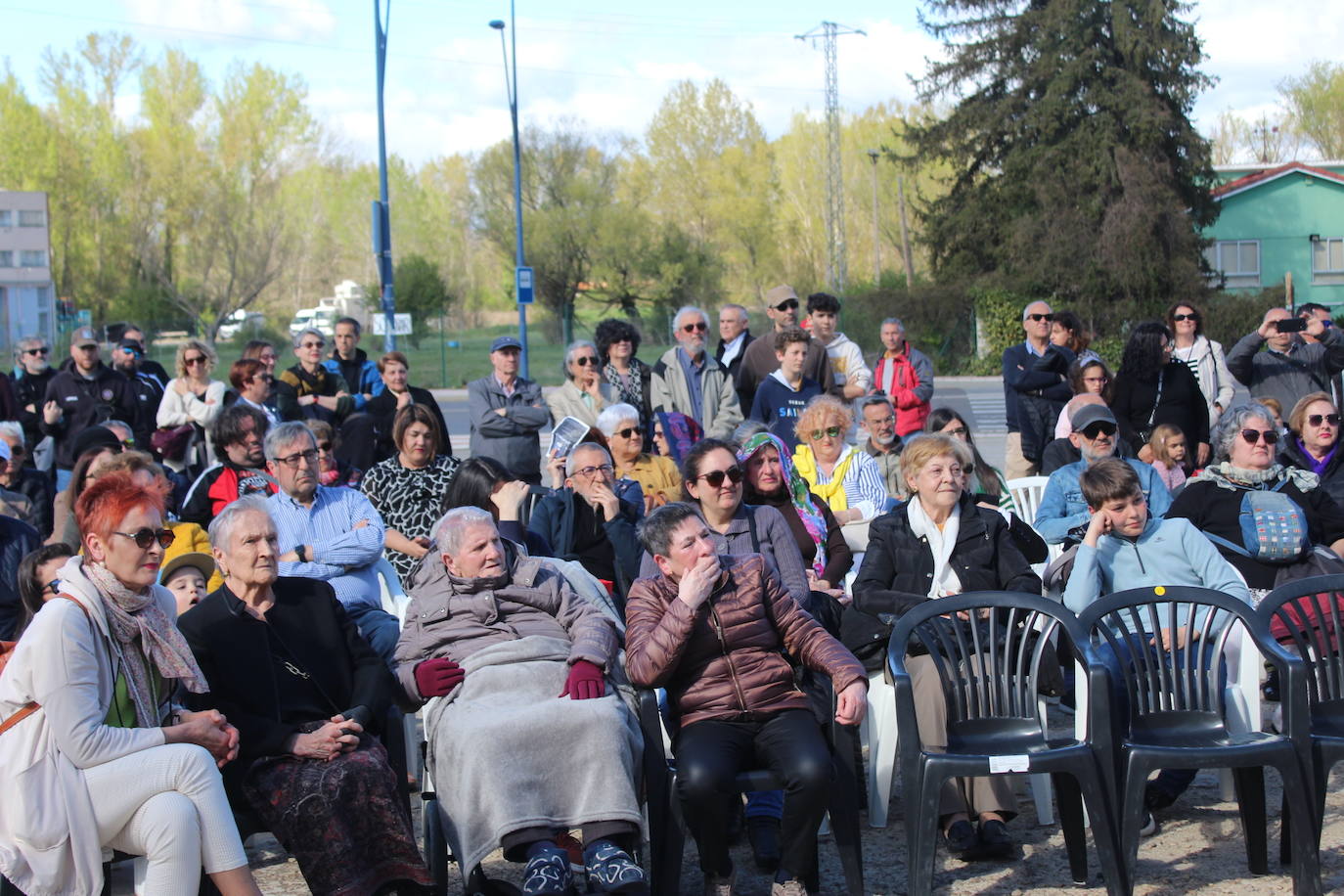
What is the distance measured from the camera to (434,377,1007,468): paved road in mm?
16531

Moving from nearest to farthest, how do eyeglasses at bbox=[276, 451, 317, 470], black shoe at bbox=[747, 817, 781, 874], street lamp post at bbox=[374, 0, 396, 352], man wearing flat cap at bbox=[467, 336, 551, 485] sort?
black shoe at bbox=[747, 817, 781, 874] < eyeglasses at bbox=[276, 451, 317, 470] < man wearing flat cap at bbox=[467, 336, 551, 485] < street lamp post at bbox=[374, 0, 396, 352]

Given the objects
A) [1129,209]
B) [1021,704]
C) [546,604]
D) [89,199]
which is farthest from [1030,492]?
[89,199]

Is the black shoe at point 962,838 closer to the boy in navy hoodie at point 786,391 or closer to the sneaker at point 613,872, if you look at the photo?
the sneaker at point 613,872

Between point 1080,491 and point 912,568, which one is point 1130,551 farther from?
point 1080,491

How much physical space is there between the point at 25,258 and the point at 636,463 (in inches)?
1648

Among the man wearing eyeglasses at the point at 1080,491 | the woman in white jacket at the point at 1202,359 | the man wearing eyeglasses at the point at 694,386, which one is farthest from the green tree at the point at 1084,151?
the man wearing eyeglasses at the point at 1080,491

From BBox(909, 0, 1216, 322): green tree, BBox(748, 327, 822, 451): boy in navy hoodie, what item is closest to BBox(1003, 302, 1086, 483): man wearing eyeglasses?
BBox(748, 327, 822, 451): boy in navy hoodie

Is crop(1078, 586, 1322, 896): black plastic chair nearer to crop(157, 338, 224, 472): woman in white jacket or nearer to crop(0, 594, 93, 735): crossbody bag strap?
crop(0, 594, 93, 735): crossbody bag strap

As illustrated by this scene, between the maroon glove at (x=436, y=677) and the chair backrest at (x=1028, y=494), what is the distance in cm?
383

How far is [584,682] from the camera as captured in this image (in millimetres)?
4352

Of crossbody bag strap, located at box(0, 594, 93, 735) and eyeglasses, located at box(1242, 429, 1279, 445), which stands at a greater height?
eyeglasses, located at box(1242, 429, 1279, 445)

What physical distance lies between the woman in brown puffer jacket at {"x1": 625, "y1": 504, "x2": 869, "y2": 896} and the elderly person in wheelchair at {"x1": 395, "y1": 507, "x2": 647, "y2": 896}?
0.63ft

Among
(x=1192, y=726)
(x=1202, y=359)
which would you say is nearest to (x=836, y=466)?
(x=1192, y=726)

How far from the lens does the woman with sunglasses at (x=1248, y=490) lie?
5945 mm
